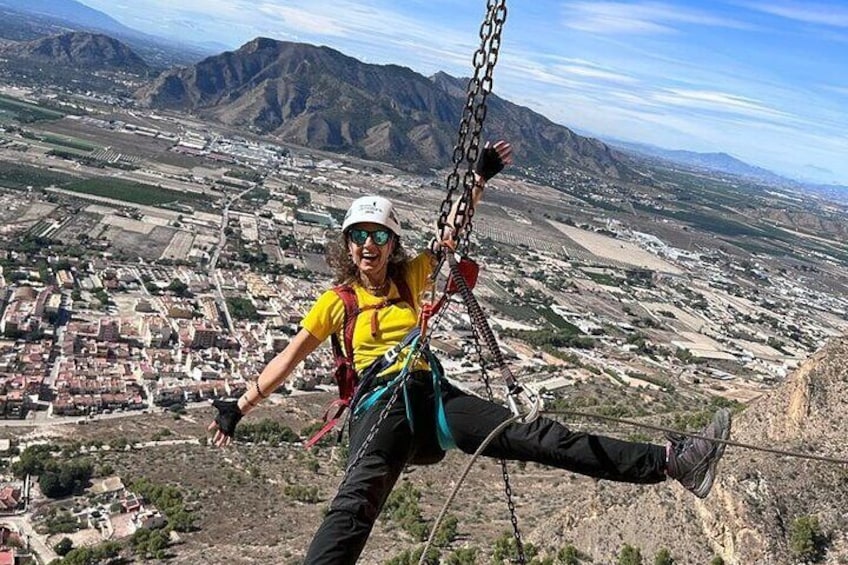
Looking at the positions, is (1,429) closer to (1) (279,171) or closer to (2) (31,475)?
(2) (31,475)

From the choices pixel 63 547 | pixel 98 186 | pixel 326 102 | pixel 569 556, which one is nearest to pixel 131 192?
pixel 98 186

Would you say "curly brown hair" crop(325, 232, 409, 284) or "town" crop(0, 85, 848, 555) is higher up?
"curly brown hair" crop(325, 232, 409, 284)

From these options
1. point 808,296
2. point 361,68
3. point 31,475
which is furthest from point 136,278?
point 361,68

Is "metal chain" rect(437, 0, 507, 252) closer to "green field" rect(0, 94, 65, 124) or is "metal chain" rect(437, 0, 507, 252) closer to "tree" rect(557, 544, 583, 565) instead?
"tree" rect(557, 544, 583, 565)

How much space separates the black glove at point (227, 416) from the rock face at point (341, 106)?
357ft

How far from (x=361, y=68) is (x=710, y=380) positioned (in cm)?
14188

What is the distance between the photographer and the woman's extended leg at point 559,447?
11.1 ft

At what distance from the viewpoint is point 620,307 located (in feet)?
186

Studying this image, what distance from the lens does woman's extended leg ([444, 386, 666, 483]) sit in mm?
3379

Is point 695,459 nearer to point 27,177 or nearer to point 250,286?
point 250,286

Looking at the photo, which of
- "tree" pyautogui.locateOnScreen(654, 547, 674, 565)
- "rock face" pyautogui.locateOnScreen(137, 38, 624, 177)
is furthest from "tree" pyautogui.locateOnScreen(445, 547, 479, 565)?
"rock face" pyautogui.locateOnScreen(137, 38, 624, 177)

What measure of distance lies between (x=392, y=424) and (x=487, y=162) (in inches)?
73.1

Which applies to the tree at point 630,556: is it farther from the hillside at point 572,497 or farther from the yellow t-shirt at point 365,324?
the yellow t-shirt at point 365,324

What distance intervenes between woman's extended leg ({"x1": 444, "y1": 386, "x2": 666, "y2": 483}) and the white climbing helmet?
3.64ft
